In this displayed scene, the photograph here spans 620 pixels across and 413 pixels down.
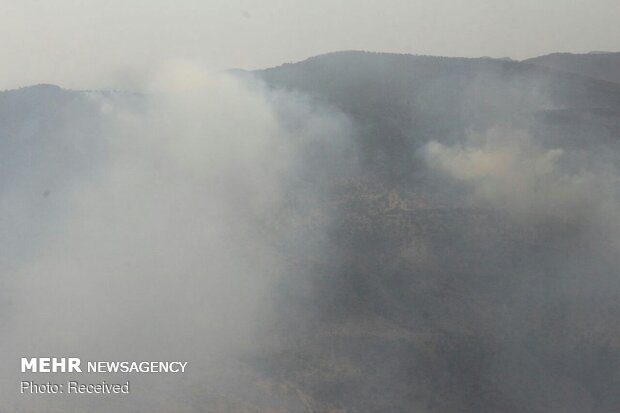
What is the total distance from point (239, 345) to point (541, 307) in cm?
1757

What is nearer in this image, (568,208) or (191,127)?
(568,208)

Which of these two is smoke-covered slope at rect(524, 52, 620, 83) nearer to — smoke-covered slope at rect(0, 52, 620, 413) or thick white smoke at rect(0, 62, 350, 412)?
smoke-covered slope at rect(0, 52, 620, 413)

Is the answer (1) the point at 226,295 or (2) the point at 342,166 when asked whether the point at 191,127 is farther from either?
(1) the point at 226,295

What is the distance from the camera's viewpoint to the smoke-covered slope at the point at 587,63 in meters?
99.2

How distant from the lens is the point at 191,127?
50.9 metres

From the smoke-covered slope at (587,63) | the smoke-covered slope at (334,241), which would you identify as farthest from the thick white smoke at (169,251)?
the smoke-covered slope at (587,63)

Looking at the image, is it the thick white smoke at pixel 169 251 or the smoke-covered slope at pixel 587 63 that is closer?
the thick white smoke at pixel 169 251

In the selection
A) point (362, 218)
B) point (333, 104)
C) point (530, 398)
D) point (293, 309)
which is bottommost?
point (530, 398)

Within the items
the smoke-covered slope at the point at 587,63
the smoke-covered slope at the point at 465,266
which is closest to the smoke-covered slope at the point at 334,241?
the smoke-covered slope at the point at 465,266

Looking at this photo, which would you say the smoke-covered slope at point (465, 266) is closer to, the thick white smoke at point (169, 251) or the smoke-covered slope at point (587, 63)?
the thick white smoke at point (169, 251)

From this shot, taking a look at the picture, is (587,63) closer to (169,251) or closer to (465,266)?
(465,266)

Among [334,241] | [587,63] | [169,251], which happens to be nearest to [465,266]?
[334,241]

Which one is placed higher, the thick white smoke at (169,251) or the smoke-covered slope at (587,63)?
the smoke-covered slope at (587,63)

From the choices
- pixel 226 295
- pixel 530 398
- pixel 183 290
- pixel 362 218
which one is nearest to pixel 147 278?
pixel 183 290
